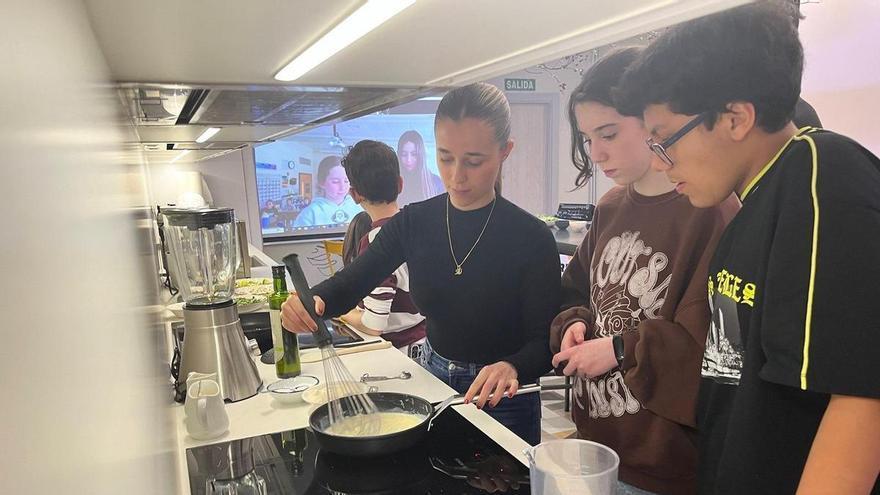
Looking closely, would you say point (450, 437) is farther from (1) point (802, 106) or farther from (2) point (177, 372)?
(1) point (802, 106)

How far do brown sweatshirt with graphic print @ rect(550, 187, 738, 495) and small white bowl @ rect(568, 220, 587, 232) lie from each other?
87.9 inches

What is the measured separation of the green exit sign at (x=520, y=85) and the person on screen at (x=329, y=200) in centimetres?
193

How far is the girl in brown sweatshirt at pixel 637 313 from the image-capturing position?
46.0 inches

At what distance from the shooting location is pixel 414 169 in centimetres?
627

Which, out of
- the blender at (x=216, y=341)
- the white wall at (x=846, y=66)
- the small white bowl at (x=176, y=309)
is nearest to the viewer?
the blender at (x=216, y=341)

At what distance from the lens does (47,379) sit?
204mm

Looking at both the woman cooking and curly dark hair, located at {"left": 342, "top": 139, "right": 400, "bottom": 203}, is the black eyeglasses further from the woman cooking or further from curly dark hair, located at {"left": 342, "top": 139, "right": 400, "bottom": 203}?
curly dark hair, located at {"left": 342, "top": 139, "right": 400, "bottom": 203}

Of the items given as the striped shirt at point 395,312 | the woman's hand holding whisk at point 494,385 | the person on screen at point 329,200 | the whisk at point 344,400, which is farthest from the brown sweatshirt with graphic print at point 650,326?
the person on screen at point 329,200

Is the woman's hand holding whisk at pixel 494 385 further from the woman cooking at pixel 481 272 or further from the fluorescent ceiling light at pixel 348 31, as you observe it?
the fluorescent ceiling light at pixel 348 31

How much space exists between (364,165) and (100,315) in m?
1.98

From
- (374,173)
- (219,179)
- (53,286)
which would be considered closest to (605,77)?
(374,173)

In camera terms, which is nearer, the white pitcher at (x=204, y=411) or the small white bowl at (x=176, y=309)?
the white pitcher at (x=204, y=411)

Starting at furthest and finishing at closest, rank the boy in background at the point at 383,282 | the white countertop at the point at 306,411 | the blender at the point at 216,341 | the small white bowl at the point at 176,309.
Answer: the small white bowl at the point at 176,309 → the boy in background at the point at 383,282 → the blender at the point at 216,341 → the white countertop at the point at 306,411

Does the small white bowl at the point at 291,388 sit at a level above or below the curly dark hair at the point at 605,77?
below
